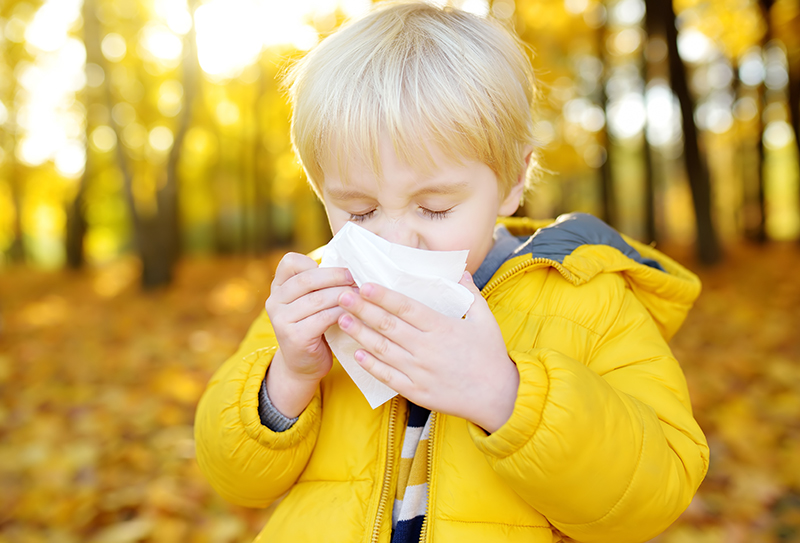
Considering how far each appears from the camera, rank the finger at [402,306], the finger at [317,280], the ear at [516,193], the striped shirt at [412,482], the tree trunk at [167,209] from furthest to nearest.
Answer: the tree trunk at [167,209] → the ear at [516,193] → the striped shirt at [412,482] → the finger at [317,280] → the finger at [402,306]

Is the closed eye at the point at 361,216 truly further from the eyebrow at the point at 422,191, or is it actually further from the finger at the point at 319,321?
the finger at the point at 319,321

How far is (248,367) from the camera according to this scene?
1.42m

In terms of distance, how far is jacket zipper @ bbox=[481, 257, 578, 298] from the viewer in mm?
1368

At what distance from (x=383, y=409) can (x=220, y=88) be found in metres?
15.7

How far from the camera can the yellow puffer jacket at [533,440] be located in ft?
3.57

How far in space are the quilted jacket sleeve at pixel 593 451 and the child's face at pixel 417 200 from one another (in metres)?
0.34

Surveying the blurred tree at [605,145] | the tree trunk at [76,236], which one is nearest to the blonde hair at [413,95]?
the blurred tree at [605,145]

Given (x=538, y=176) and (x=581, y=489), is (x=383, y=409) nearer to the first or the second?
(x=581, y=489)

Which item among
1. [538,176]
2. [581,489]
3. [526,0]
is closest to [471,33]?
[538,176]

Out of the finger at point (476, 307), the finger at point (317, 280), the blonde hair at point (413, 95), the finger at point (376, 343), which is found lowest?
the finger at point (376, 343)

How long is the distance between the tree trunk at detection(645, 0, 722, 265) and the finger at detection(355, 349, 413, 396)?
338 inches

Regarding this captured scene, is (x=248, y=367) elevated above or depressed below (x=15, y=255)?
above

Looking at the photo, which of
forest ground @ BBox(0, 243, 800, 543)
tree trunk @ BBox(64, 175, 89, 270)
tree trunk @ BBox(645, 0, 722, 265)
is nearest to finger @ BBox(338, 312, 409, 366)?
forest ground @ BBox(0, 243, 800, 543)

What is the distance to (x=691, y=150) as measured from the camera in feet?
27.3
